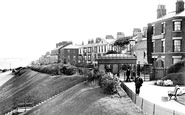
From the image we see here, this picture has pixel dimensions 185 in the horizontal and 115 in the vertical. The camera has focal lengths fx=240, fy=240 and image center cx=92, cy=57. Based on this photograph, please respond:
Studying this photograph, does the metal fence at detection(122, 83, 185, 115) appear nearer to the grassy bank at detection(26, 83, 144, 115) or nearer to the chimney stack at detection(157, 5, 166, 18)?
the grassy bank at detection(26, 83, 144, 115)

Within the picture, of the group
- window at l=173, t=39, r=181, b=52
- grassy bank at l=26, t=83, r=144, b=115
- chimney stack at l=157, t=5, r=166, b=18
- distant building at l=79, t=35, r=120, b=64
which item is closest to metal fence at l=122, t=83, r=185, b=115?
grassy bank at l=26, t=83, r=144, b=115

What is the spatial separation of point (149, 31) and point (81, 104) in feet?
92.4

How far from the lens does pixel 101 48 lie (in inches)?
3125

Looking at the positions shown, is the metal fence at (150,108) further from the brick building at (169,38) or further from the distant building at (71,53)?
the distant building at (71,53)

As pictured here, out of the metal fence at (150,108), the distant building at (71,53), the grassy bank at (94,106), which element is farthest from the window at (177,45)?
the distant building at (71,53)

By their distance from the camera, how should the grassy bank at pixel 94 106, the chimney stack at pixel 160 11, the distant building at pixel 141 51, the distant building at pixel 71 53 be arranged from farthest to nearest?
1. the distant building at pixel 71 53
2. the distant building at pixel 141 51
3. the chimney stack at pixel 160 11
4. the grassy bank at pixel 94 106

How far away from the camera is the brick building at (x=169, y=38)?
3541 centimetres

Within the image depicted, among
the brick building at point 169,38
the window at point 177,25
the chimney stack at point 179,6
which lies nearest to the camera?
the brick building at point 169,38

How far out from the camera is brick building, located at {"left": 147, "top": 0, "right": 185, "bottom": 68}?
1394 inches

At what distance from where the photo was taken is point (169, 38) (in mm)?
36250

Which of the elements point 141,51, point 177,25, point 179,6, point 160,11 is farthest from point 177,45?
point 141,51

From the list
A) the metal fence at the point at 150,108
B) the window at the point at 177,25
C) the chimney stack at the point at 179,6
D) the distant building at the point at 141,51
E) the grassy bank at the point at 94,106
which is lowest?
the grassy bank at the point at 94,106

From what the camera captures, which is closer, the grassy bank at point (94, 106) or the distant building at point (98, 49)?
the grassy bank at point (94, 106)

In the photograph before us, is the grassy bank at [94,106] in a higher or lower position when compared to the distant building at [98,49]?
lower
